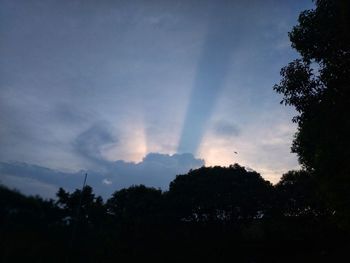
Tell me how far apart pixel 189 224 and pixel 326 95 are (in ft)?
102

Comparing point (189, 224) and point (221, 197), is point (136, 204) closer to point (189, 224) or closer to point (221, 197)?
point (189, 224)

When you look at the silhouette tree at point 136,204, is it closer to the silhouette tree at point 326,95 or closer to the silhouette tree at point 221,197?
the silhouette tree at point 221,197

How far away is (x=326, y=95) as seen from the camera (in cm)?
1230

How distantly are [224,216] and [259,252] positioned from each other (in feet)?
21.5

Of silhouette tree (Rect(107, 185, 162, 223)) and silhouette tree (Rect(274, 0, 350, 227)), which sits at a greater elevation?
→ silhouette tree (Rect(107, 185, 162, 223))

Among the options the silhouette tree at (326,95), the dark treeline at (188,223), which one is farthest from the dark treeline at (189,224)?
the silhouette tree at (326,95)

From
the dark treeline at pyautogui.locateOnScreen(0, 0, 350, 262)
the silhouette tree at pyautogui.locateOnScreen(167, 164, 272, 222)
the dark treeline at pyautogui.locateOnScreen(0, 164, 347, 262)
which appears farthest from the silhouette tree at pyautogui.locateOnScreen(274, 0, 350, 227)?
the silhouette tree at pyautogui.locateOnScreen(167, 164, 272, 222)

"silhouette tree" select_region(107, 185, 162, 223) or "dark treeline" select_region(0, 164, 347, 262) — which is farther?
"silhouette tree" select_region(107, 185, 162, 223)

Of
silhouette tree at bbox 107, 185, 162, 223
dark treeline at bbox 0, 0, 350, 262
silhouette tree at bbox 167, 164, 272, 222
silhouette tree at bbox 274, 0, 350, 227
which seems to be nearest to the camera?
silhouette tree at bbox 274, 0, 350, 227

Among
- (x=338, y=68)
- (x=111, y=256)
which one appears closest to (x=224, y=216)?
(x=111, y=256)

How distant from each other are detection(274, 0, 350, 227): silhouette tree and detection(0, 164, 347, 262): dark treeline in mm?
20553

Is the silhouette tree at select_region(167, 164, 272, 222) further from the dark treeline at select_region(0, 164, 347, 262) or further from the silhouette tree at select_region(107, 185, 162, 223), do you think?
the silhouette tree at select_region(107, 185, 162, 223)

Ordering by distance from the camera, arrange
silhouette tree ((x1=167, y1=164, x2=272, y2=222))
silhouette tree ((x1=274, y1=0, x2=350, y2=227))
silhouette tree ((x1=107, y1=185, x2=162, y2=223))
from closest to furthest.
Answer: silhouette tree ((x1=274, y1=0, x2=350, y2=227)), silhouette tree ((x1=167, y1=164, x2=272, y2=222)), silhouette tree ((x1=107, y1=185, x2=162, y2=223))

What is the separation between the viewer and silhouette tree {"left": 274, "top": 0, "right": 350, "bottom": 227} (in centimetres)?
1162
